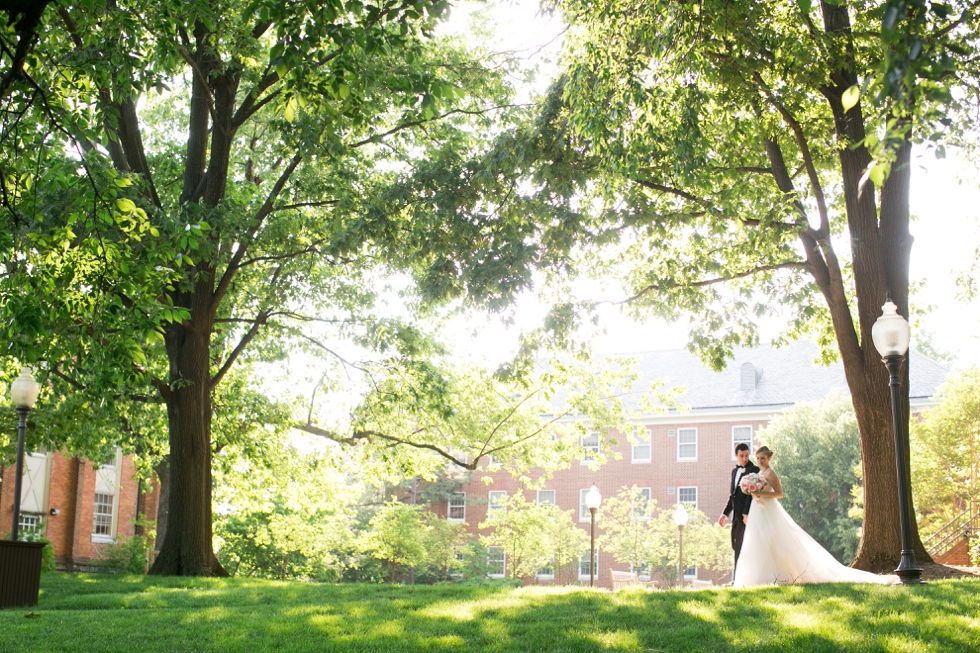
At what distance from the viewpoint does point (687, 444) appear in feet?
149

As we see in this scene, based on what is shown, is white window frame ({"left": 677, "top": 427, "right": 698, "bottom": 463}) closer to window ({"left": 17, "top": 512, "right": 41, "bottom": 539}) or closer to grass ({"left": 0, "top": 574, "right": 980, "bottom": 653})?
window ({"left": 17, "top": 512, "right": 41, "bottom": 539})

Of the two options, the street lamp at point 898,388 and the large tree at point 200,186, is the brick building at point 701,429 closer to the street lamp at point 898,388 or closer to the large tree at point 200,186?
the large tree at point 200,186

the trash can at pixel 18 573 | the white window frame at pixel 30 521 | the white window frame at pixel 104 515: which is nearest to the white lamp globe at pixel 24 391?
the trash can at pixel 18 573

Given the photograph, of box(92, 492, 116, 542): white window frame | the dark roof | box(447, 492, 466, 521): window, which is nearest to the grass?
box(92, 492, 116, 542): white window frame

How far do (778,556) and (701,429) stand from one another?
34.8 meters

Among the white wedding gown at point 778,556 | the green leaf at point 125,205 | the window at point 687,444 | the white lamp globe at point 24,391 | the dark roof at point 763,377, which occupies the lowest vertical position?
the white wedding gown at point 778,556

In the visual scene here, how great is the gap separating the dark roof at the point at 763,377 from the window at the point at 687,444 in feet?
4.79

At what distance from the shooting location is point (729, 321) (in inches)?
655

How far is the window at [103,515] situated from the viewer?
3275cm

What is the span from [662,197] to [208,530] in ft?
31.6

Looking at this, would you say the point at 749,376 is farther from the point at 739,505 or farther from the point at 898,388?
the point at 898,388

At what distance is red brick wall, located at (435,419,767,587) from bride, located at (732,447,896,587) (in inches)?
1235

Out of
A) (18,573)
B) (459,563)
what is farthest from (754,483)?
(459,563)

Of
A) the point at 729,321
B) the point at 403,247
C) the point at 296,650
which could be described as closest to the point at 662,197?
the point at 729,321
